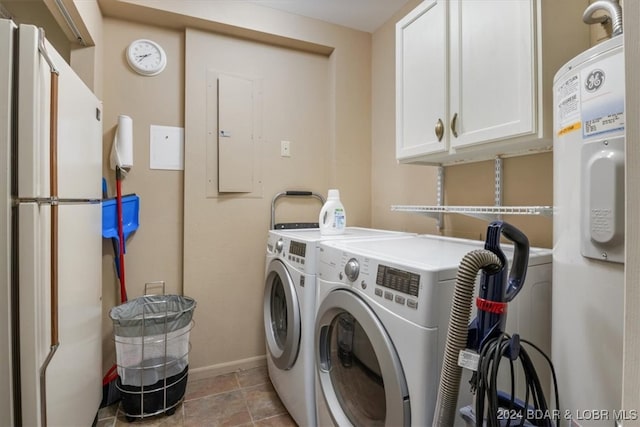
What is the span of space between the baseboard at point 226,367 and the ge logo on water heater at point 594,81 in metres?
2.25

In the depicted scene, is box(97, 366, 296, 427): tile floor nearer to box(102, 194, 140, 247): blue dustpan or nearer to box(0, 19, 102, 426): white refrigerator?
box(0, 19, 102, 426): white refrigerator

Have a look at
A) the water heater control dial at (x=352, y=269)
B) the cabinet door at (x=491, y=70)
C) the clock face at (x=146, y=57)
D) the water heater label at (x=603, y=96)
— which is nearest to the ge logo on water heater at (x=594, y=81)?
the water heater label at (x=603, y=96)

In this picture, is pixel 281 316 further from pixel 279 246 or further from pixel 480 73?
pixel 480 73

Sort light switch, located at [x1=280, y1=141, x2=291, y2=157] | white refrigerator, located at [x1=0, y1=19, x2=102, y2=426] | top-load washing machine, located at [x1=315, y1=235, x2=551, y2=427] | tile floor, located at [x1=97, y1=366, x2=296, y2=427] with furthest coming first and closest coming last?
light switch, located at [x1=280, y1=141, x2=291, y2=157] → tile floor, located at [x1=97, y1=366, x2=296, y2=427] → white refrigerator, located at [x1=0, y1=19, x2=102, y2=426] → top-load washing machine, located at [x1=315, y1=235, x2=551, y2=427]

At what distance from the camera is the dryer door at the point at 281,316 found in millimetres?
1446

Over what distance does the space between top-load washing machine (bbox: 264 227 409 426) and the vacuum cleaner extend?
0.74 m

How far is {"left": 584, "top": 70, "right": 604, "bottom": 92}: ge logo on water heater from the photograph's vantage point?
2.18ft

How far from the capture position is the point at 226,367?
211 cm

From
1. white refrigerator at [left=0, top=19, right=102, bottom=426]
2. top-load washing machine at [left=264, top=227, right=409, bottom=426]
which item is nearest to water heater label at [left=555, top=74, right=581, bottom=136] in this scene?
top-load washing machine at [left=264, top=227, right=409, bottom=426]

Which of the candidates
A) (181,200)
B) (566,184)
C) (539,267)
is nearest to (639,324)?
(566,184)

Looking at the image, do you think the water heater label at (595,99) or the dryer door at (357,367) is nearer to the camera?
the water heater label at (595,99)

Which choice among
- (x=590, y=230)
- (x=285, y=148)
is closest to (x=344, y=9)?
(x=285, y=148)

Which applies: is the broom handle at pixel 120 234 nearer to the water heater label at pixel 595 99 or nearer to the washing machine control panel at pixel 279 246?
the washing machine control panel at pixel 279 246

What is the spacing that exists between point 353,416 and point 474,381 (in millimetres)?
628
